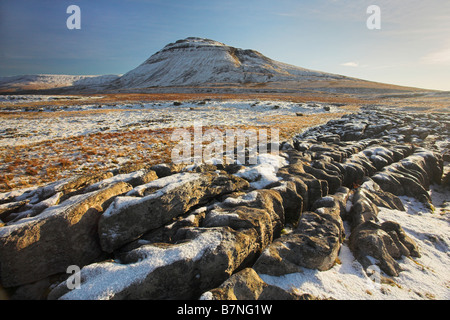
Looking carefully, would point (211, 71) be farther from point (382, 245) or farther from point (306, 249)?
point (306, 249)

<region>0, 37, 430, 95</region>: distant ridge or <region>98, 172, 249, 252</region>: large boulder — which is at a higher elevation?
<region>0, 37, 430, 95</region>: distant ridge

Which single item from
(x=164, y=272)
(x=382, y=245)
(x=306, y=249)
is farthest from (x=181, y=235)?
(x=382, y=245)

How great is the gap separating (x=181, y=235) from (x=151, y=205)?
1456mm

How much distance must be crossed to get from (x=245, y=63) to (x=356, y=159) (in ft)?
625

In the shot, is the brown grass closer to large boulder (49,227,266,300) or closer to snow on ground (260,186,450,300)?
large boulder (49,227,266,300)

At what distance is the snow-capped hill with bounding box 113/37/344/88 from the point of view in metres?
149

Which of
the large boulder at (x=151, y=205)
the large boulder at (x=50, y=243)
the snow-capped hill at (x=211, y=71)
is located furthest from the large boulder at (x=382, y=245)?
the snow-capped hill at (x=211, y=71)

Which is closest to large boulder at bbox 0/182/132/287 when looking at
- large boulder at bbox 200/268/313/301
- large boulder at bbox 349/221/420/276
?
large boulder at bbox 200/268/313/301

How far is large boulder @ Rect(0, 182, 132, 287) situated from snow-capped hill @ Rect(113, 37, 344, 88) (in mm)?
148461

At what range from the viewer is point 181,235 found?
6055mm

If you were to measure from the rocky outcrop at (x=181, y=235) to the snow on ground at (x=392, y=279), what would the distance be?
254mm
